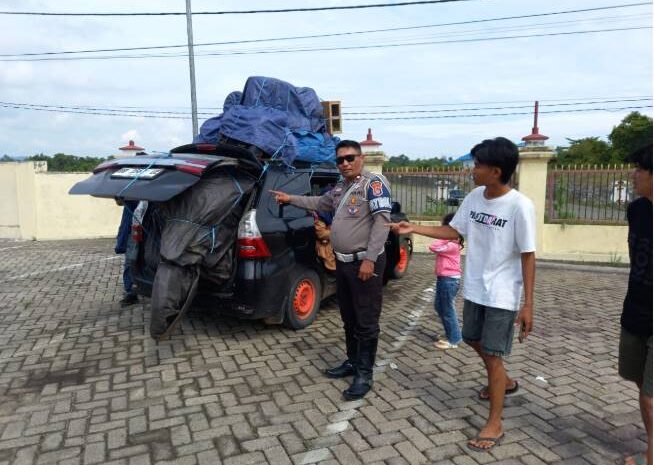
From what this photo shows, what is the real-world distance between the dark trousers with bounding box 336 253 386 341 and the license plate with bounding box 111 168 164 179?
1613mm

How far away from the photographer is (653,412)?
95.4 inches

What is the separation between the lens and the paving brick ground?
2926mm

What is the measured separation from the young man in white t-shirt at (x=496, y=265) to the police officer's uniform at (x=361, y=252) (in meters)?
0.66

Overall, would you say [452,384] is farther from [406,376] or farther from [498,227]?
[498,227]

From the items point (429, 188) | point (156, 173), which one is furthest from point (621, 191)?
point (156, 173)

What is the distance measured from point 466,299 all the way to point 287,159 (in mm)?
2499

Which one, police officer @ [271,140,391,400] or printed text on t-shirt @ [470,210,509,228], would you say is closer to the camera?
printed text on t-shirt @ [470,210,509,228]

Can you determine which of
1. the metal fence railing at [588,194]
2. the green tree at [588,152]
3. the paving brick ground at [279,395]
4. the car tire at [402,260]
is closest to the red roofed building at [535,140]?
the metal fence railing at [588,194]

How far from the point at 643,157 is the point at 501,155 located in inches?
26.1

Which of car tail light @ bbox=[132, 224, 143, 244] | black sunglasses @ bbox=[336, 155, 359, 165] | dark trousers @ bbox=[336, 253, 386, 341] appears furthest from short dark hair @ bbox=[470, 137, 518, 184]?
car tail light @ bbox=[132, 224, 143, 244]

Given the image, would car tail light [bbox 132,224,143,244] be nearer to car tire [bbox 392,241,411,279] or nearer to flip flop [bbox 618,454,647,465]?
car tire [bbox 392,241,411,279]

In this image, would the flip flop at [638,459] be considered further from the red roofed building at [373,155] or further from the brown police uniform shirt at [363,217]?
the red roofed building at [373,155]

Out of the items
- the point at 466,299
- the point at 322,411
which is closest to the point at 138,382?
the point at 322,411

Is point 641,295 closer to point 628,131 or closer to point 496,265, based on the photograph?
point 496,265
